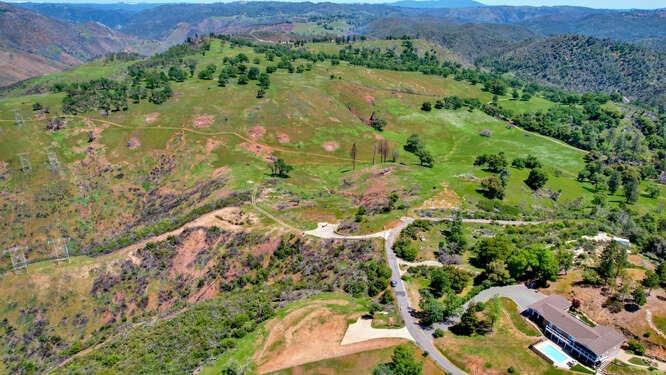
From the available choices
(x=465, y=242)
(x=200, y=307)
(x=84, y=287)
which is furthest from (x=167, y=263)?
(x=465, y=242)

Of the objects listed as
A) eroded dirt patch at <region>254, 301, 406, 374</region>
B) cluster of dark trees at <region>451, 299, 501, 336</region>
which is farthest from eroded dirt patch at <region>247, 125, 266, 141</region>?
cluster of dark trees at <region>451, 299, 501, 336</region>

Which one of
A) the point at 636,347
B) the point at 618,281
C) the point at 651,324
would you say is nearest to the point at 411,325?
the point at 636,347

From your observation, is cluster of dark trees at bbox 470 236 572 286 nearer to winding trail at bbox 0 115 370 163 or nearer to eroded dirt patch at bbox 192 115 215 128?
winding trail at bbox 0 115 370 163

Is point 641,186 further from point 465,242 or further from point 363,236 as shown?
point 363,236

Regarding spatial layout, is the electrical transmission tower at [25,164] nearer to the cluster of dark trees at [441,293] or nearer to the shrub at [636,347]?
the cluster of dark trees at [441,293]

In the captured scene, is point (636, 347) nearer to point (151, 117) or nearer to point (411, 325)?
point (411, 325)
